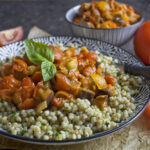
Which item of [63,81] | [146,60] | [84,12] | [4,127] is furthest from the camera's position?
[84,12]

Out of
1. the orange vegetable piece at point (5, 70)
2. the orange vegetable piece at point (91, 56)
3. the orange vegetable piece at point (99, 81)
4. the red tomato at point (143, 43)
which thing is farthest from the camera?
the red tomato at point (143, 43)

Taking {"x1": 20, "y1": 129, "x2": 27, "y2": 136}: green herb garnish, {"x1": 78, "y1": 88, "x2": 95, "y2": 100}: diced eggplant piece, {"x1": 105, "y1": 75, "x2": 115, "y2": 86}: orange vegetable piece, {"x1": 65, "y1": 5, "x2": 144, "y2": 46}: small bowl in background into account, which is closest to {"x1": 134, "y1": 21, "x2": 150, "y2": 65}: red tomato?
{"x1": 65, "y1": 5, "x2": 144, "y2": 46}: small bowl in background

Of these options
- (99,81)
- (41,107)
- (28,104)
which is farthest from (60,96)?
(99,81)

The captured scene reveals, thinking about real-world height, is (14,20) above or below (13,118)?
below

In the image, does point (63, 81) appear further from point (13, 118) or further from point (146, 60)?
point (146, 60)

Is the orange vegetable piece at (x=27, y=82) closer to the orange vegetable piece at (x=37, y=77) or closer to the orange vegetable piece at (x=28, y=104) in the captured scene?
the orange vegetable piece at (x=37, y=77)

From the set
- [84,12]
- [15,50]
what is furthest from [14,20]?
[15,50]

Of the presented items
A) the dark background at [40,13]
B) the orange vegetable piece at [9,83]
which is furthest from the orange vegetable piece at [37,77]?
the dark background at [40,13]

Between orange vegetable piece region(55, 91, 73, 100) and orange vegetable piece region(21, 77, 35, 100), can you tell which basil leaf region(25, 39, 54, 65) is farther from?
orange vegetable piece region(55, 91, 73, 100)
